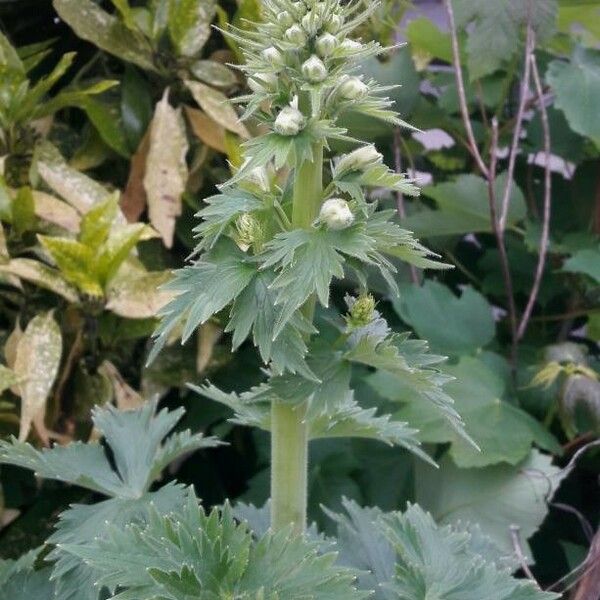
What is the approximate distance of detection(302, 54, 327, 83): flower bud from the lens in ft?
1.47

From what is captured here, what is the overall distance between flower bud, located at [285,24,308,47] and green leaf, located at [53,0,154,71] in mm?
682

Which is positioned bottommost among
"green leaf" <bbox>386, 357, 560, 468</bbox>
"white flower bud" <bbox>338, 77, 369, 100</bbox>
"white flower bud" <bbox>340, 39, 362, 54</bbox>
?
"green leaf" <bbox>386, 357, 560, 468</bbox>

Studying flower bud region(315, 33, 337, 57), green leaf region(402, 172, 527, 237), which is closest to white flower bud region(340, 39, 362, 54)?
flower bud region(315, 33, 337, 57)

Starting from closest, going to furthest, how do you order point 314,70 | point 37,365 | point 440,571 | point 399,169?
point 314,70, point 440,571, point 37,365, point 399,169

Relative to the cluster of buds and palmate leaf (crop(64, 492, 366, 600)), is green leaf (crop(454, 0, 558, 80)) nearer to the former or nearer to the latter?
the cluster of buds

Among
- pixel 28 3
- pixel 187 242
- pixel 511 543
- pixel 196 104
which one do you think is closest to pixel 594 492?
pixel 511 543

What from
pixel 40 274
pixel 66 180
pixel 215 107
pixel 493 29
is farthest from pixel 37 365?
pixel 493 29

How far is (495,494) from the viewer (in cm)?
96

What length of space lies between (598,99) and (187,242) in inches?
23.0

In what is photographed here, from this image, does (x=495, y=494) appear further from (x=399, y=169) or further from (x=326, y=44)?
(x=326, y=44)

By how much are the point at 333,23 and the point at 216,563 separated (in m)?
0.32

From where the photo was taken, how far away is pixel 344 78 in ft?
1.53

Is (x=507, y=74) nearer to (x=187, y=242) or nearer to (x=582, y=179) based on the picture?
(x=582, y=179)

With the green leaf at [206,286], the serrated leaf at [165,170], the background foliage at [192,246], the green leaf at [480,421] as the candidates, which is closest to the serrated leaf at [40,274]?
the background foliage at [192,246]
